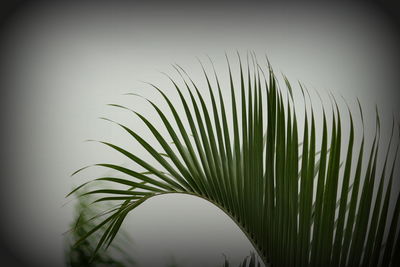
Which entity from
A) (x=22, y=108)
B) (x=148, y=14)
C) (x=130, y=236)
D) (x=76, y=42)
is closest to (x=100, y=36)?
(x=76, y=42)

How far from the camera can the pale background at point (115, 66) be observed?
1.63 meters

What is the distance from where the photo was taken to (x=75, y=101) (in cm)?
164

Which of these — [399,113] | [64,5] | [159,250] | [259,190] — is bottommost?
[159,250]

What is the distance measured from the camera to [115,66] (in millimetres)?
1635

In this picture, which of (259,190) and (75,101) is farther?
(75,101)

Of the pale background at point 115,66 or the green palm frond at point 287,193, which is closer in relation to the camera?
the green palm frond at point 287,193

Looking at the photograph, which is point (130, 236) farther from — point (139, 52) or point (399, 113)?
point (399, 113)

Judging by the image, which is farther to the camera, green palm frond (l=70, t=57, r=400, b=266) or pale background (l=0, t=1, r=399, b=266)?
pale background (l=0, t=1, r=399, b=266)

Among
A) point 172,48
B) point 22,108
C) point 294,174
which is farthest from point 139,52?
point 294,174

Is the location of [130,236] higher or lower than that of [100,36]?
lower

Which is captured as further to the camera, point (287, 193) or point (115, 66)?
point (115, 66)

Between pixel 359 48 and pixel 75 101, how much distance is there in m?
1.08

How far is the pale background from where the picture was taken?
163 centimetres

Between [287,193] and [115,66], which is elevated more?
[115,66]
